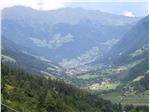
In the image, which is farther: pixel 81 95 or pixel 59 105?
pixel 81 95

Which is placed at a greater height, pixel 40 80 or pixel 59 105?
pixel 40 80

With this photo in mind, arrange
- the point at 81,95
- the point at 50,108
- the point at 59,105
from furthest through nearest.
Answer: the point at 81,95, the point at 59,105, the point at 50,108

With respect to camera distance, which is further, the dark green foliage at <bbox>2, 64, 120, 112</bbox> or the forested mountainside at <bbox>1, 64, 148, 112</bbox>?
the dark green foliage at <bbox>2, 64, 120, 112</bbox>

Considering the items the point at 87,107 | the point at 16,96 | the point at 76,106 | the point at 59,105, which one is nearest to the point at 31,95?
the point at 59,105

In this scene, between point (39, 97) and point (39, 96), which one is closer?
point (39, 97)

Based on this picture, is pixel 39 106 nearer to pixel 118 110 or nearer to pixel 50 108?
pixel 50 108

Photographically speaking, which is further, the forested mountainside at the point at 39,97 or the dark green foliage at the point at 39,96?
the dark green foliage at the point at 39,96

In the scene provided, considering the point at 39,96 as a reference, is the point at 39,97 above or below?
below

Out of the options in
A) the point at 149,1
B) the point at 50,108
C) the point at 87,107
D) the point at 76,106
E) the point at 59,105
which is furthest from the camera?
the point at 87,107
